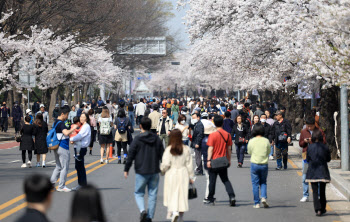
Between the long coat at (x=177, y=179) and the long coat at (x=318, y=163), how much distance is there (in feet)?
8.46

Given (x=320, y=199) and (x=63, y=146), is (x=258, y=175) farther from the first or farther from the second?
(x=63, y=146)

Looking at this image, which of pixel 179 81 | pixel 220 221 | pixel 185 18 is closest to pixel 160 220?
pixel 220 221

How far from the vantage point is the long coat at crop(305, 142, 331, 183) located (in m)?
10.9

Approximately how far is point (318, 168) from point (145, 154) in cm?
320

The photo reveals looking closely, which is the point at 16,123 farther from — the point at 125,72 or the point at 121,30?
the point at 125,72

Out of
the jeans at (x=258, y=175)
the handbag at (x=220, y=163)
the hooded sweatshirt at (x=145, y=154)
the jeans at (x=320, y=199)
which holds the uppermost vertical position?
the hooded sweatshirt at (x=145, y=154)

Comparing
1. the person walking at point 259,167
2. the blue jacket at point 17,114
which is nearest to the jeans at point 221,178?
the person walking at point 259,167

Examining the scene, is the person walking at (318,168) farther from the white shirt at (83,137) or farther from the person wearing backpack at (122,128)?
the person wearing backpack at (122,128)

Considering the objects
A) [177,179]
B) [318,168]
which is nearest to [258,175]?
[318,168]

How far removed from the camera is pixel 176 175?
9289mm

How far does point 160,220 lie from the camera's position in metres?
10.3

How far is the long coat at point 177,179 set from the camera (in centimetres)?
923

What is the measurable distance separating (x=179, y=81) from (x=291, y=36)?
426ft

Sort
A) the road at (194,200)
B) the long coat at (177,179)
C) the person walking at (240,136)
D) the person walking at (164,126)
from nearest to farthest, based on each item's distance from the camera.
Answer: the long coat at (177,179) < the road at (194,200) < the person walking at (240,136) < the person walking at (164,126)
